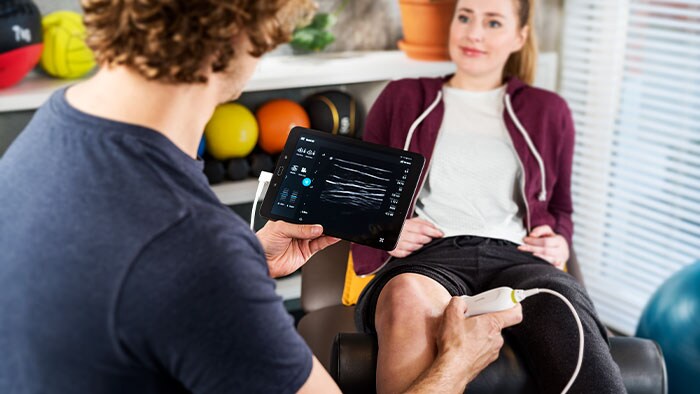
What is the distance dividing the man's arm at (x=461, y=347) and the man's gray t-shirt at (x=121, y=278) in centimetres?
52

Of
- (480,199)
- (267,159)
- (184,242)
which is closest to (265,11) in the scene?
(184,242)

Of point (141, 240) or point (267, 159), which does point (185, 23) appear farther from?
point (267, 159)

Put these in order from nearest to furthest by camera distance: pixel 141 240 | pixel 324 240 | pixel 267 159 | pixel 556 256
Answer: pixel 141 240, pixel 324 240, pixel 556 256, pixel 267 159

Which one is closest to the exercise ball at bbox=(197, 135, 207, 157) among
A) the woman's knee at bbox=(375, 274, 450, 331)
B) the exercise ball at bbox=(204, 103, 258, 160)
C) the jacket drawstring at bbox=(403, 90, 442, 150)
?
the exercise ball at bbox=(204, 103, 258, 160)

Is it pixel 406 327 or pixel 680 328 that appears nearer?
pixel 406 327

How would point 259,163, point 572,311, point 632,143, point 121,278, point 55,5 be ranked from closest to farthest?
point 121,278
point 572,311
point 55,5
point 259,163
point 632,143

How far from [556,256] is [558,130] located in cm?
33

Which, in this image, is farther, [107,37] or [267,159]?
[267,159]

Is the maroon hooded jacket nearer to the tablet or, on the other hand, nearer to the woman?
the woman

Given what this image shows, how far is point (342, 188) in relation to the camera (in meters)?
1.39

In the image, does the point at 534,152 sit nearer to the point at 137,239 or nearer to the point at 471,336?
the point at 471,336

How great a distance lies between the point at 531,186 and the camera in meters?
1.89

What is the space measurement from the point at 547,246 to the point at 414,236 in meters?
0.33

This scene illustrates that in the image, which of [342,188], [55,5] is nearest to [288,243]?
[342,188]
